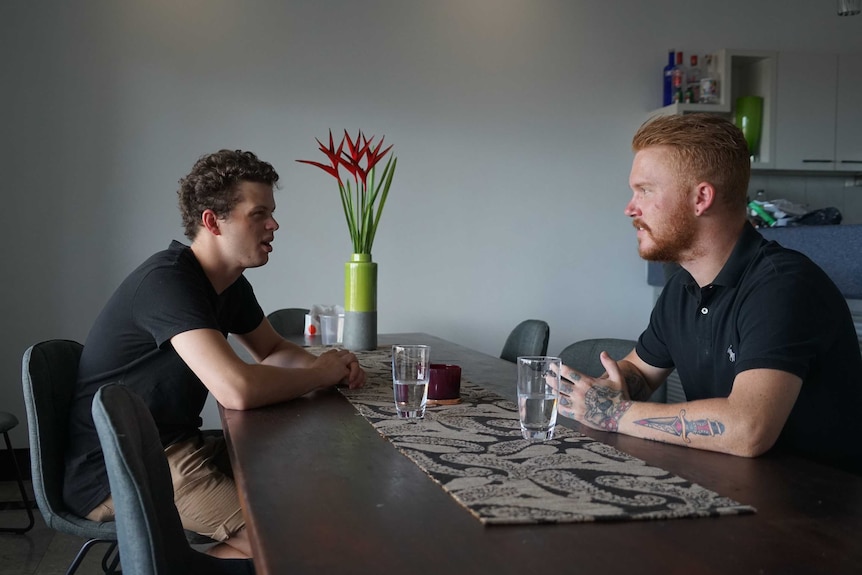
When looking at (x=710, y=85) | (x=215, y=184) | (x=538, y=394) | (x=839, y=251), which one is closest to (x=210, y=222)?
(x=215, y=184)

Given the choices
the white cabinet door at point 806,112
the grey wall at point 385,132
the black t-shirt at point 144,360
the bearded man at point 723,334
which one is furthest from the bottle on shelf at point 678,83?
the black t-shirt at point 144,360

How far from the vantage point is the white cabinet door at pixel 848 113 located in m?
4.92

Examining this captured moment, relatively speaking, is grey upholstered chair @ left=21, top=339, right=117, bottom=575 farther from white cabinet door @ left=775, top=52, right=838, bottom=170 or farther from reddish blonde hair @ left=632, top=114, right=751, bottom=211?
white cabinet door @ left=775, top=52, right=838, bottom=170

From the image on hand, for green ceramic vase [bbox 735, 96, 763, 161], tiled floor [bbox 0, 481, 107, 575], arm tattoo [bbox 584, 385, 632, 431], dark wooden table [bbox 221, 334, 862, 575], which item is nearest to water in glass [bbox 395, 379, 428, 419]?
dark wooden table [bbox 221, 334, 862, 575]

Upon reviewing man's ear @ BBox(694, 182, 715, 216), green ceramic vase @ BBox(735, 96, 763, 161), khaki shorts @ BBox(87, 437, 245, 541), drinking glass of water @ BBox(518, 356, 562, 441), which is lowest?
khaki shorts @ BBox(87, 437, 245, 541)

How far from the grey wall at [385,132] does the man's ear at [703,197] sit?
9.40 feet

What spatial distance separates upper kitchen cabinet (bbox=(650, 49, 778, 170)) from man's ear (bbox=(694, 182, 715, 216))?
9.91ft

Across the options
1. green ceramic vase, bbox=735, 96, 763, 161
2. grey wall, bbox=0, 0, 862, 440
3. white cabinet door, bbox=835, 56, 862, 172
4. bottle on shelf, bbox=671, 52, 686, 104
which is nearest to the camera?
grey wall, bbox=0, 0, 862, 440

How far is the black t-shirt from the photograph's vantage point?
1.88m

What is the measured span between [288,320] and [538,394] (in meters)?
2.47

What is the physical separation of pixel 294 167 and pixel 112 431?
132 inches

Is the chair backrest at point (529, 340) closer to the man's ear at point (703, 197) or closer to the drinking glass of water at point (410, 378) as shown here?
the man's ear at point (703, 197)

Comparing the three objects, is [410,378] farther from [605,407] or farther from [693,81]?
[693,81]

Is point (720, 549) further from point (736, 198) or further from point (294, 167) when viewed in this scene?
point (294, 167)
